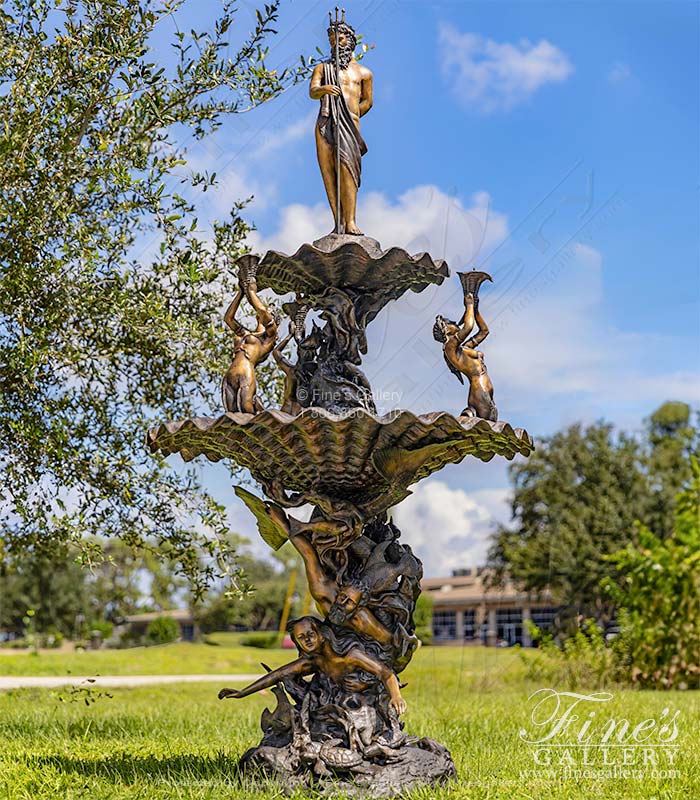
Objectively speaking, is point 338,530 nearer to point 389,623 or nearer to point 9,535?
point 389,623

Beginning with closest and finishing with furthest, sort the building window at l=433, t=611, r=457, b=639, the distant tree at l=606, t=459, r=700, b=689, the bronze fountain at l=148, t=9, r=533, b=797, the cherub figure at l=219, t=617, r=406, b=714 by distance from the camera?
the bronze fountain at l=148, t=9, r=533, b=797, the cherub figure at l=219, t=617, r=406, b=714, the distant tree at l=606, t=459, r=700, b=689, the building window at l=433, t=611, r=457, b=639

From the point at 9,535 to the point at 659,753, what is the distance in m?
6.06

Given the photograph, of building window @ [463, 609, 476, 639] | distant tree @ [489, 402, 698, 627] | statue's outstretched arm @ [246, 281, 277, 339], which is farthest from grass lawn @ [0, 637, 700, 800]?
building window @ [463, 609, 476, 639]

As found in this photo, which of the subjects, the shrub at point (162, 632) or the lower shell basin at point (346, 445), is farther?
the shrub at point (162, 632)

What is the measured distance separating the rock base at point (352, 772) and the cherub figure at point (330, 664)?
354 mm

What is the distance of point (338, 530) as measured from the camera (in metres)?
5.86

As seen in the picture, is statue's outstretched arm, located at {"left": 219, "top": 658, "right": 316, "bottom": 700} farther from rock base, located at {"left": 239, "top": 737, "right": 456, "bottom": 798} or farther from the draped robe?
the draped robe

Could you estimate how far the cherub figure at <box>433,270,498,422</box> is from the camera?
5.92m

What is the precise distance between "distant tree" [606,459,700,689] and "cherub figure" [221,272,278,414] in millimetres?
10664

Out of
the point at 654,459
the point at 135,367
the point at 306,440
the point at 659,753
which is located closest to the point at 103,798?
the point at 306,440

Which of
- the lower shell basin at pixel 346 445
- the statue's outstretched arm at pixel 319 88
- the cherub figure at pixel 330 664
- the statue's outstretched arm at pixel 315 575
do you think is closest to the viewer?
the lower shell basin at pixel 346 445

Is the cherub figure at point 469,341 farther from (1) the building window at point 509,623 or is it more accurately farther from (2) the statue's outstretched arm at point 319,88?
(1) the building window at point 509,623

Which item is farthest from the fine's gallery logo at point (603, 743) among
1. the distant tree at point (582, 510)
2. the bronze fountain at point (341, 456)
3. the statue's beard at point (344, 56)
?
the distant tree at point (582, 510)

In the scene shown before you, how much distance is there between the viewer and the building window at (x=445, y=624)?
160 ft
